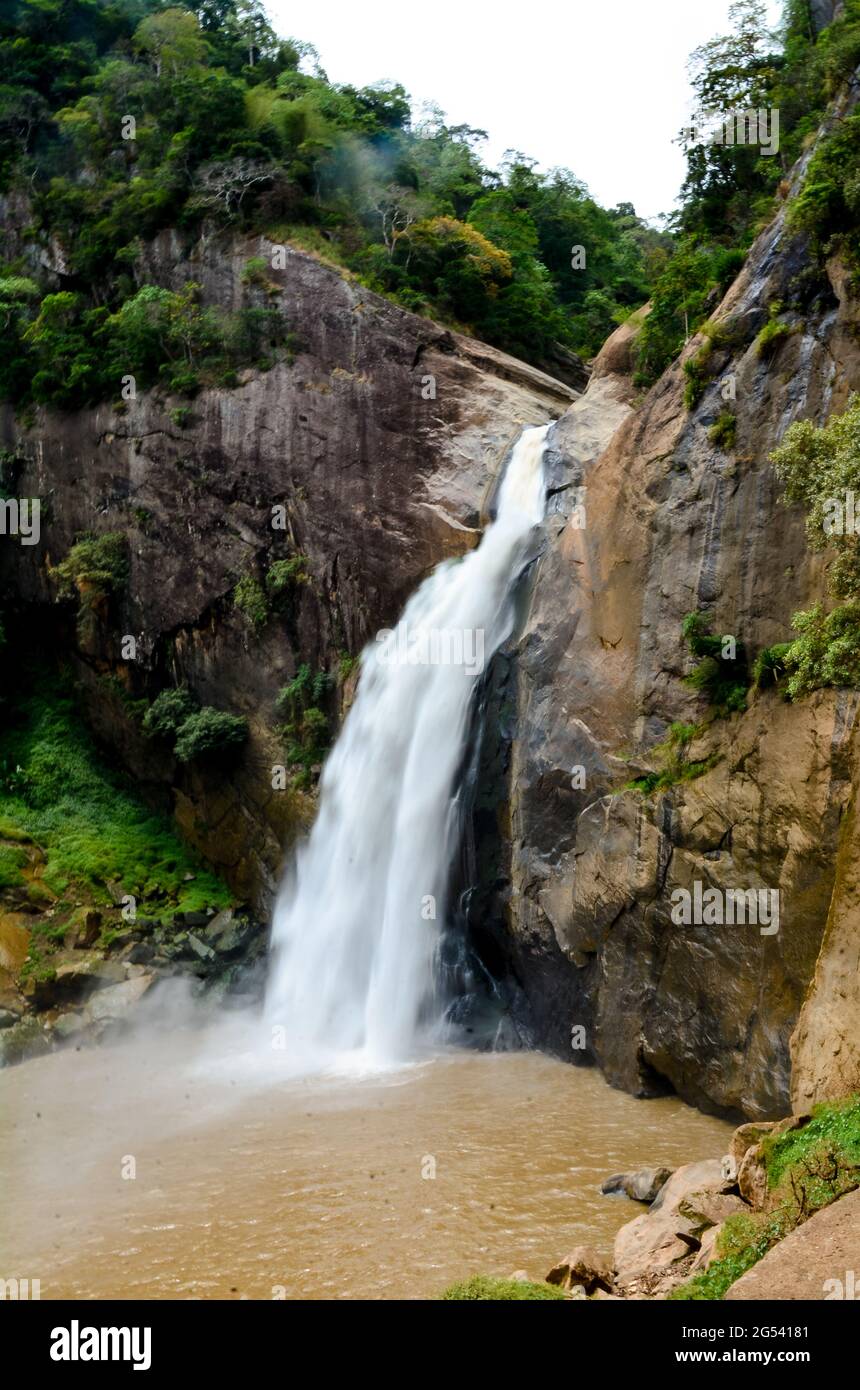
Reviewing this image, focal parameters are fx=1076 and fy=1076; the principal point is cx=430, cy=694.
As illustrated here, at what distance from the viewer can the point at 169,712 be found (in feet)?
81.2

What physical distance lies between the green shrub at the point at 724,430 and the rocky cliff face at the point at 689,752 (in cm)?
8

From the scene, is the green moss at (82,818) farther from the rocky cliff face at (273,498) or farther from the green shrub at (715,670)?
the green shrub at (715,670)

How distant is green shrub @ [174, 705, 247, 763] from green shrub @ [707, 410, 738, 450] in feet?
42.2

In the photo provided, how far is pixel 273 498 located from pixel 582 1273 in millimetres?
18534

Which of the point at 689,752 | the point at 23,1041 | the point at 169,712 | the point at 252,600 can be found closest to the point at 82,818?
the point at 169,712

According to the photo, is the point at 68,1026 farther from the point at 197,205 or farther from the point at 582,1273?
the point at 197,205

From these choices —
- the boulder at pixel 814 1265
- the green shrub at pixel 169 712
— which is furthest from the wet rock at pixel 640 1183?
the green shrub at pixel 169 712

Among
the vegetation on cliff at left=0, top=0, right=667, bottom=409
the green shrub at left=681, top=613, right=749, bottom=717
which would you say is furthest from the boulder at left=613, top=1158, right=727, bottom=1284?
the vegetation on cliff at left=0, top=0, right=667, bottom=409

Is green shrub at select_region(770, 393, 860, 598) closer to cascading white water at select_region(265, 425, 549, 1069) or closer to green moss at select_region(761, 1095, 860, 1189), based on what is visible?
green moss at select_region(761, 1095, 860, 1189)

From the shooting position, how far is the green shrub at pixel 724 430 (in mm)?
13930

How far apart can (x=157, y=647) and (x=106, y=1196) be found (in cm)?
1594

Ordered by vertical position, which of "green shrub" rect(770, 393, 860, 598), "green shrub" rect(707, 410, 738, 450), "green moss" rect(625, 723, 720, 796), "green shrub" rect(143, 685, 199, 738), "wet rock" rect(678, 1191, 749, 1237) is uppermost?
"green shrub" rect(707, 410, 738, 450)

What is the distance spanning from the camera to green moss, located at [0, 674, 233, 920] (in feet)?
76.0
